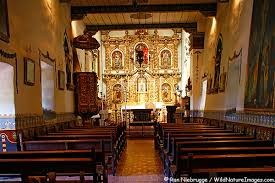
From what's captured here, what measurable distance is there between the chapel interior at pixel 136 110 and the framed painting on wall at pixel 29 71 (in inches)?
0.9

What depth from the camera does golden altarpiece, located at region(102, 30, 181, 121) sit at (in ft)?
66.8

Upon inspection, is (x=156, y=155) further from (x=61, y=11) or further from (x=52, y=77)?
(x=61, y=11)

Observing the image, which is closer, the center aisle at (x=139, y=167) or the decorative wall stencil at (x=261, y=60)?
the decorative wall stencil at (x=261, y=60)

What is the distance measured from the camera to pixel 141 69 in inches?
809

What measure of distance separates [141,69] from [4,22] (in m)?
15.3

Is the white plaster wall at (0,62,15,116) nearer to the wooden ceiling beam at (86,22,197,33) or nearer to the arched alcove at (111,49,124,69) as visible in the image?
the wooden ceiling beam at (86,22,197,33)

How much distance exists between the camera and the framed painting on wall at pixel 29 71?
653cm

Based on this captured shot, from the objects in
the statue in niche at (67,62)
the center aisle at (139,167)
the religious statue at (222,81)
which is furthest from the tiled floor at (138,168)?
the statue in niche at (67,62)

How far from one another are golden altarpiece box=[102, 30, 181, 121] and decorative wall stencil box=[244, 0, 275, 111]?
1367 cm

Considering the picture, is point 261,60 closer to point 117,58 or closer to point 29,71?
point 29,71

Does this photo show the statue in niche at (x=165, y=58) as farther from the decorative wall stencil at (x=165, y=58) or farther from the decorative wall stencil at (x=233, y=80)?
the decorative wall stencil at (x=233, y=80)

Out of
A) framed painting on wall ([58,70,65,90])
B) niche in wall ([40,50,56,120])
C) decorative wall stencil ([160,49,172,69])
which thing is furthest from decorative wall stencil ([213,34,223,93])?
decorative wall stencil ([160,49,172,69])

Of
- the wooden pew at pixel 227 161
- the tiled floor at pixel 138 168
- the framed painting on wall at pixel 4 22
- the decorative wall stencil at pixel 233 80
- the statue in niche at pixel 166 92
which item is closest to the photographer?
the wooden pew at pixel 227 161

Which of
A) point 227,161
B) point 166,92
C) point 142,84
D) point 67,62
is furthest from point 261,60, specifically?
point 142,84
